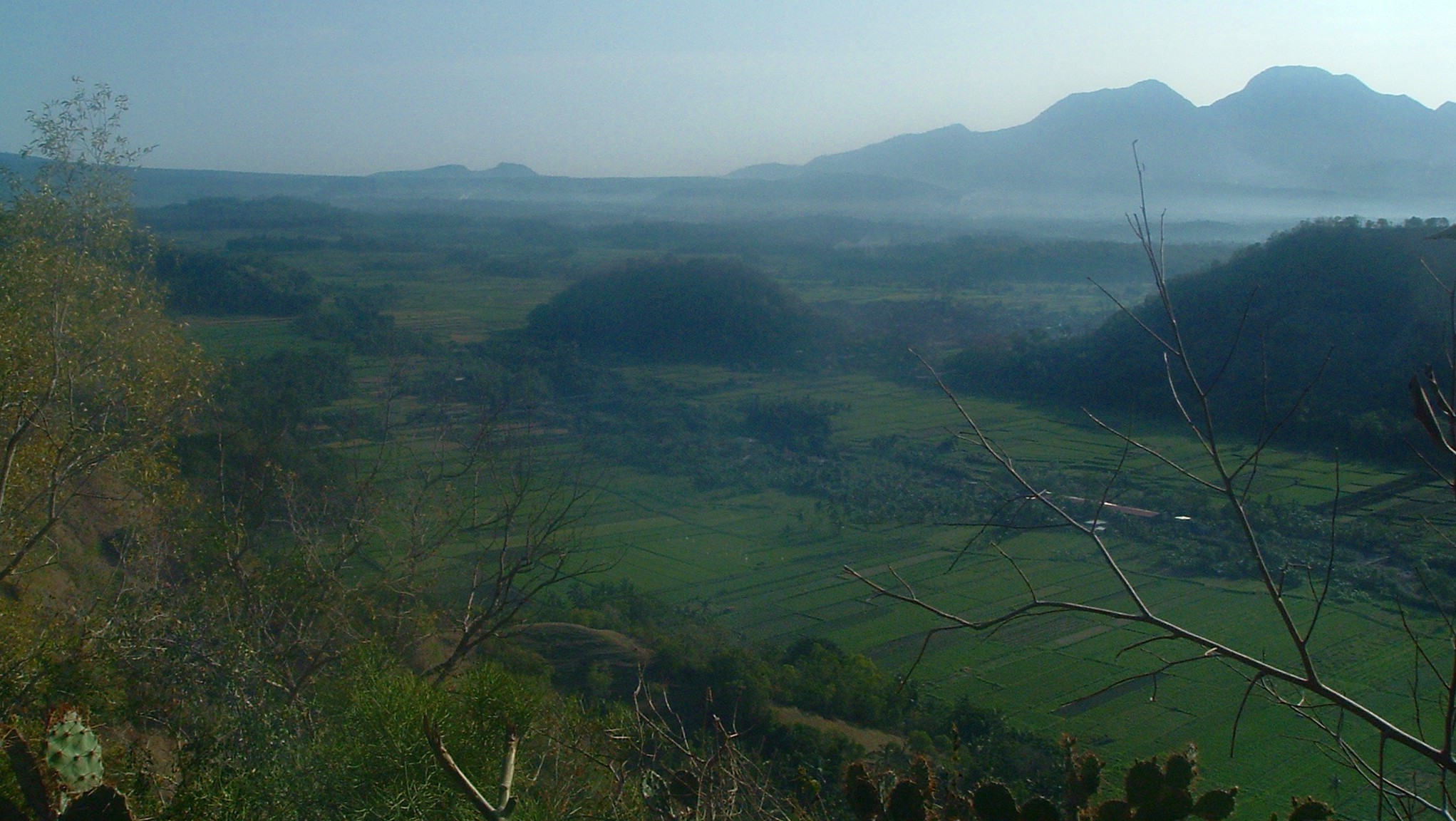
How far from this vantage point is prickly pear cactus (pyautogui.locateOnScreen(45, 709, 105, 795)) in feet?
10.6

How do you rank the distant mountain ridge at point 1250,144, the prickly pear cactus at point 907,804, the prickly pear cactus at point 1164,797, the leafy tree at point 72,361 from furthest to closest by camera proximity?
the distant mountain ridge at point 1250,144
the leafy tree at point 72,361
the prickly pear cactus at point 907,804
the prickly pear cactus at point 1164,797

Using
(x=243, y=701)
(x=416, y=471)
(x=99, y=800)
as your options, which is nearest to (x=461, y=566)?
(x=416, y=471)

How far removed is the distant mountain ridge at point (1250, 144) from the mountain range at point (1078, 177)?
0.20 ft

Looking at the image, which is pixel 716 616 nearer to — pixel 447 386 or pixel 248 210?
pixel 447 386

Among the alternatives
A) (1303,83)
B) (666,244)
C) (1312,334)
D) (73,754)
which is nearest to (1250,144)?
(1303,83)

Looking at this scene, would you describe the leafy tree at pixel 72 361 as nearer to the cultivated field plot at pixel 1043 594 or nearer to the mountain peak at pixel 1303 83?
the cultivated field plot at pixel 1043 594

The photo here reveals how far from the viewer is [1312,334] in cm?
1333

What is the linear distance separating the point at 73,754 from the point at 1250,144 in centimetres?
3819

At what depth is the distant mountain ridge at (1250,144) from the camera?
82.6 ft

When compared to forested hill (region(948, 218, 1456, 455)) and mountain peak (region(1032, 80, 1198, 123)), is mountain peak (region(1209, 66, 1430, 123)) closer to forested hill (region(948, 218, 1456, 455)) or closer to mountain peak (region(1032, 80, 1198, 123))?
mountain peak (region(1032, 80, 1198, 123))

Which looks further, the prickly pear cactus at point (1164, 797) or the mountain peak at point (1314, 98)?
the mountain peak at point (1314, 98)

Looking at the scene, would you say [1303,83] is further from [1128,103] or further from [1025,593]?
[1025,593]

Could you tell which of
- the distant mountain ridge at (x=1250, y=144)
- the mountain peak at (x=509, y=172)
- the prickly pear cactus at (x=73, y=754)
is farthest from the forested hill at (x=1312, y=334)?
the mountain peak at (x=509, y=172)

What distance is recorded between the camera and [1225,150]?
115ft
